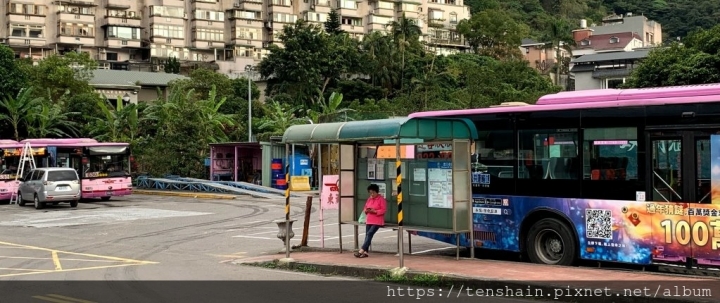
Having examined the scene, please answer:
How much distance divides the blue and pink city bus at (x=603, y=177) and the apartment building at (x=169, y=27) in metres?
87.5

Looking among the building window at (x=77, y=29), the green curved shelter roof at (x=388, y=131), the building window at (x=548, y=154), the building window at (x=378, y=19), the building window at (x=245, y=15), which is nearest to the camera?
the building window at (x=548, y=154)

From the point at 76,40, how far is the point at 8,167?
214ft

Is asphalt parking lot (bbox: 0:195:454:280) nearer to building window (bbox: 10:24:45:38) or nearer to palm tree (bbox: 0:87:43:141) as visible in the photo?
palm tree (bbox: 0:87:43:141)

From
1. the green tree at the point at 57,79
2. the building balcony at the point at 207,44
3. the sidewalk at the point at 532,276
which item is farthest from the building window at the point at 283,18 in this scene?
the sidewalk at the point at 532,276

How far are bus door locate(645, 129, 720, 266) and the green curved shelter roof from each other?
345cm

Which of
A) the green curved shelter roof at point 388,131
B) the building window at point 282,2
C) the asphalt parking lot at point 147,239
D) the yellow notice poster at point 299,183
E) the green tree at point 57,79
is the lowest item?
the asphalt parking lot at point 147,239

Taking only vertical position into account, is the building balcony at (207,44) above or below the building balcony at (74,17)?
below

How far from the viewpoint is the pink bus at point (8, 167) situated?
37375mm

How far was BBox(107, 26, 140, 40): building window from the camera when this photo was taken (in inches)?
3959

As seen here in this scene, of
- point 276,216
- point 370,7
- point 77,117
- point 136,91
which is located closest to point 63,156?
point 276,216

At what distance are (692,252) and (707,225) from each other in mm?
478

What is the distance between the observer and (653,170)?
12555 mm

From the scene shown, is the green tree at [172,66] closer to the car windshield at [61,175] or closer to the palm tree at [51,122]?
the palm tree at [51,122]

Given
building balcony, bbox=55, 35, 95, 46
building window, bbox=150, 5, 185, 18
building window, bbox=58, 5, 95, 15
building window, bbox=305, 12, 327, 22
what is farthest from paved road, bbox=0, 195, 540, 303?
building window, bbox=305, 12, 327, 22
